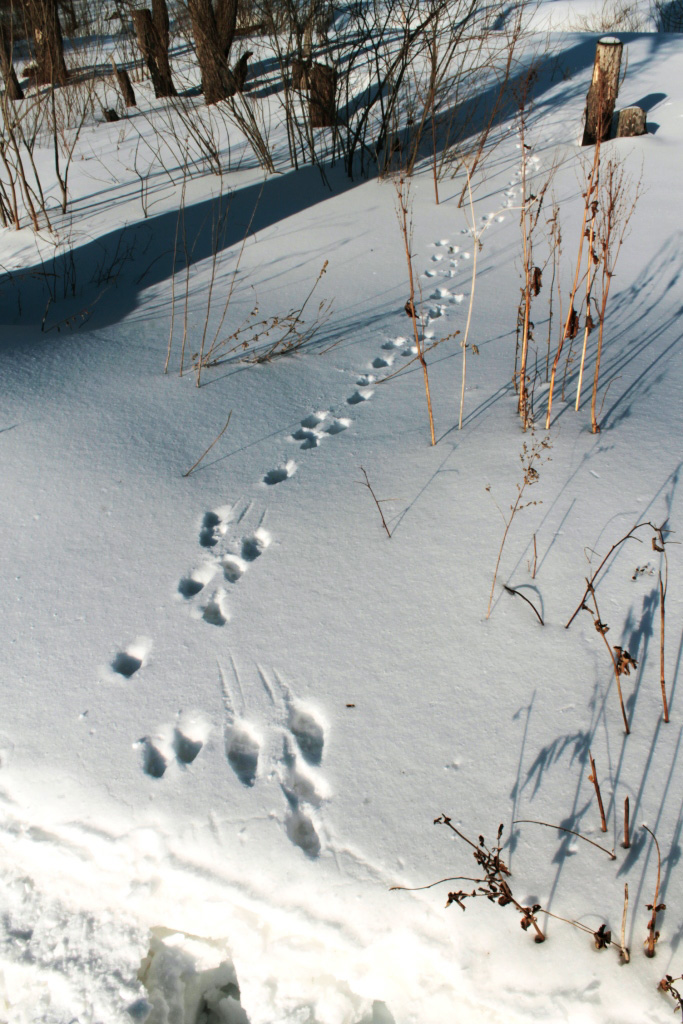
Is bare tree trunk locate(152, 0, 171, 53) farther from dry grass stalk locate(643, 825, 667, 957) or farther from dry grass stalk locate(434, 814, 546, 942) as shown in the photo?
dry grass stalk locate(643, 825, 667, 957)

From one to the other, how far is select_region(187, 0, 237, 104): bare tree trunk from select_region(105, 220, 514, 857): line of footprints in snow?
4.51 m

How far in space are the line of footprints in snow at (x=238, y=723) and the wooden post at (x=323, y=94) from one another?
4.56 meters

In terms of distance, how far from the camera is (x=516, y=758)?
4.94 feet

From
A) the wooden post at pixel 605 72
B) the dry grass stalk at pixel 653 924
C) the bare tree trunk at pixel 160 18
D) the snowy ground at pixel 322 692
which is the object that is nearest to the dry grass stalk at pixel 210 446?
the snowy ground at pixel 322 692

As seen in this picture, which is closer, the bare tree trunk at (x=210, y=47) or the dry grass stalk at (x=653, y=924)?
the dry grass stalk at (x=653, y=924)

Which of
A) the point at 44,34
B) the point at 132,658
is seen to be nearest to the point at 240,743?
the point at 132,658

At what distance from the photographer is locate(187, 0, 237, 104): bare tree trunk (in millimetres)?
5242

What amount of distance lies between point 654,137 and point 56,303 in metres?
4.83

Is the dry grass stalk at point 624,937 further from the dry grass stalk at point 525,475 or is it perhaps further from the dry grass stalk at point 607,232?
the dry grass stalk at point 607,232

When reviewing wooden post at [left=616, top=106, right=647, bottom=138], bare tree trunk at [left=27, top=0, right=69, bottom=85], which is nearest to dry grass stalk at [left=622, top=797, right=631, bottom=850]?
bare tree trunk at [left=27, top=0, right=69, bottom=85]

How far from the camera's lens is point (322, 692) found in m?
1.69

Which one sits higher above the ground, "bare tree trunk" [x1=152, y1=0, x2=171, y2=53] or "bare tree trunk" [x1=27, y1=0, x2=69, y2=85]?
"bare tree trunk" [x1=152, y1=0, x2=171, y2=53]

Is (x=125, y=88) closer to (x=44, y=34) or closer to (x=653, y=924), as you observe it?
(x=44, y=34)

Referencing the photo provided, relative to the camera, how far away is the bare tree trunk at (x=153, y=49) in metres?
7.63
